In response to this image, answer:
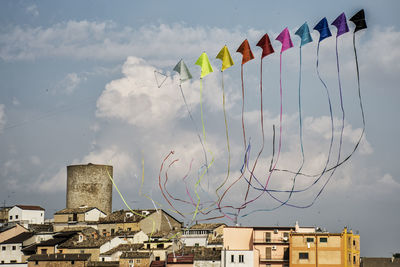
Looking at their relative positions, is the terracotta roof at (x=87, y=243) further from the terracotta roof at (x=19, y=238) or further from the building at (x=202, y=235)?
the building at (x=202, y=235)

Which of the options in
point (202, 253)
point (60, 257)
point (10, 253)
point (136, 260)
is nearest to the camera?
point (202, 253)

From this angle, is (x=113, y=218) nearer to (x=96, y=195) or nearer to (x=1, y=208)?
(x=96, y=195)

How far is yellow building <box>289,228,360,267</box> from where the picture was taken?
225 ft

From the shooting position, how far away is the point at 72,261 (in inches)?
3120

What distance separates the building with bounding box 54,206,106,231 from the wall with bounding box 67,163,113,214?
4102mm

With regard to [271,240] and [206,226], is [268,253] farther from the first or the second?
[206,226]

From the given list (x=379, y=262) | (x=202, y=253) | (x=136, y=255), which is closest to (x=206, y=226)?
(x=202, y=253)

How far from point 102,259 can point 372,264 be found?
2805cm

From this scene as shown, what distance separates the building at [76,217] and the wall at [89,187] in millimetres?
4102

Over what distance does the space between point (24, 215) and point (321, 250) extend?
52.5m

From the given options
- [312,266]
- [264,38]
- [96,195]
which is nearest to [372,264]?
[312,266]

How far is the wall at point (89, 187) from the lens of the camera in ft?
347

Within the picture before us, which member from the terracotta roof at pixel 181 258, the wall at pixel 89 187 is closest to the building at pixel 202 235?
the terracotta roof at pixel 181 258

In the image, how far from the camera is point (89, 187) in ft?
349
